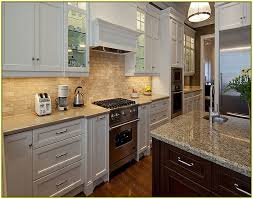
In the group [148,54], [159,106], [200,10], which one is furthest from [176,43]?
[200,10]

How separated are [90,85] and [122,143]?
1035 mm

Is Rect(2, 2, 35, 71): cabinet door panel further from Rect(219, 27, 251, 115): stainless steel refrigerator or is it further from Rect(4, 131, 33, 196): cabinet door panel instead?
Rect(219, 27, 251, 115): stainless steel refrigerator

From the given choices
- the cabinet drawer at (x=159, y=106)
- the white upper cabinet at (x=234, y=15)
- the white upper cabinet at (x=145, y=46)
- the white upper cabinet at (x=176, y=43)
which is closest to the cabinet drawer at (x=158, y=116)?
the cabinet drawer at (x=159, y=106)

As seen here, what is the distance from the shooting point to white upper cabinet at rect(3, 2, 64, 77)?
5.44 ft

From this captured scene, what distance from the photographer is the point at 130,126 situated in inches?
106

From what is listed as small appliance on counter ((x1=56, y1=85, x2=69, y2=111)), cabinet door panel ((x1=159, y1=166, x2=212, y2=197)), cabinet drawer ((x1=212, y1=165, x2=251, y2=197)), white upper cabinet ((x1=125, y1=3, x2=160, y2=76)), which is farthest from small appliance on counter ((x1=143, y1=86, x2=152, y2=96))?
cabinet drawer ((x1=212, y1=165, x2=251, y2=197))

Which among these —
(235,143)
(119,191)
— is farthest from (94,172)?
(235,143)

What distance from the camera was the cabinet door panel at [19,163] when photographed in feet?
4.93

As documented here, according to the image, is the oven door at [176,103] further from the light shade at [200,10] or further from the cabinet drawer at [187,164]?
the cabinet drawer at [187,164]

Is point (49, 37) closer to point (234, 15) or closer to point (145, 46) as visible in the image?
point (145, 46)

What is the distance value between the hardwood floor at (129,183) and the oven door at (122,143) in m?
0.12

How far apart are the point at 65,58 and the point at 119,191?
5.67ft

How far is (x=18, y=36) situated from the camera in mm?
1710

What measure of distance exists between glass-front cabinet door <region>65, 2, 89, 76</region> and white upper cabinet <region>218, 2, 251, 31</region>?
7.19 feet
